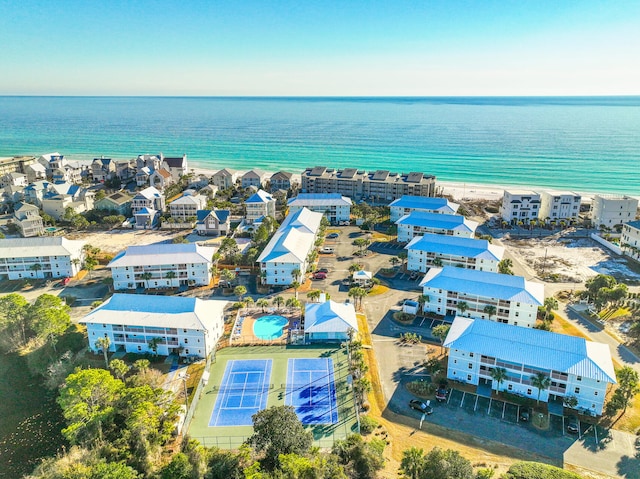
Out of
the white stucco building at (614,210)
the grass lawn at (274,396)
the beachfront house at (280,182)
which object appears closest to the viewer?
the grass lawn at (274,396)

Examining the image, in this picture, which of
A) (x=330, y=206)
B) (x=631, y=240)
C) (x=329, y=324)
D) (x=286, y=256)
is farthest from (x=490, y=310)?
(x=330, y=206)

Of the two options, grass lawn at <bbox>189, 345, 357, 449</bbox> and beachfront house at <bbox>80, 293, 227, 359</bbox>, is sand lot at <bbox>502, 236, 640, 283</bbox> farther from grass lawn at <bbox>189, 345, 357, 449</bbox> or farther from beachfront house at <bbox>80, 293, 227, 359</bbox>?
beachfront house at <bbox>80, 293, 227, 359</bbox>

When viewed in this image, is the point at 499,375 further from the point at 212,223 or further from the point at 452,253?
the point at 212,223

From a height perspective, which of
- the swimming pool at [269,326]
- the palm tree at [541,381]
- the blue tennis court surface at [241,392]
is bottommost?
the blue tennis court surface at [241,392]

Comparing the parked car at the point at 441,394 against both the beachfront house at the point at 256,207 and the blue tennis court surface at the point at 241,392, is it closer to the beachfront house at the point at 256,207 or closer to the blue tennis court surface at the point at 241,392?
the blue tennis court surface at the point at 241,392

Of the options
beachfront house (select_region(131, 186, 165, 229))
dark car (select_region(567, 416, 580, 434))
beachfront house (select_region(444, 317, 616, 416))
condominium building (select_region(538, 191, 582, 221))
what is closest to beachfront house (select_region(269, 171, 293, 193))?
beachfront house (select_region(131, 186, 165, 229))

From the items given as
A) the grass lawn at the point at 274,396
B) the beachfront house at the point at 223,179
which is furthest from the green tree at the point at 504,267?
the beachfront house at the point at 223,179
